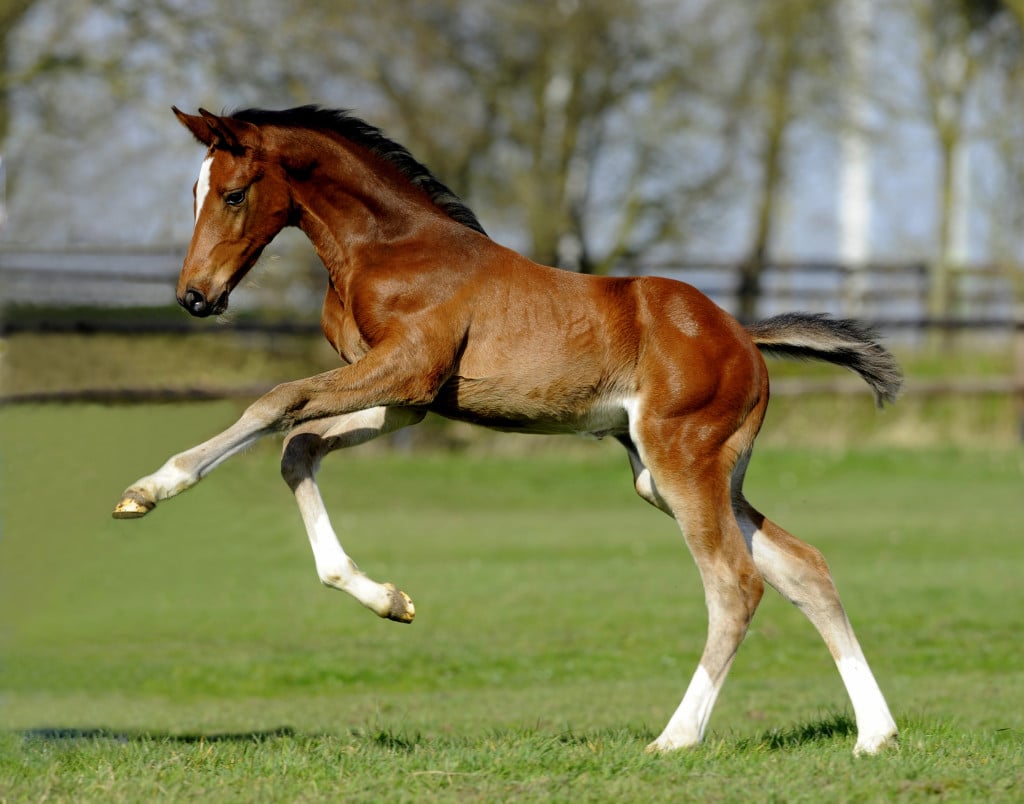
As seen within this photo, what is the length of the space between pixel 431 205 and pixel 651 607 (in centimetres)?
633

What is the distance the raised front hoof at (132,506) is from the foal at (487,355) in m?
0.66

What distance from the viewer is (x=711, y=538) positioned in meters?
5.97

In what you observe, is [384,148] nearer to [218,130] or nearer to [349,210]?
[349,210]

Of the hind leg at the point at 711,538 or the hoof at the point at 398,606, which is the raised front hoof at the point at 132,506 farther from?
the hind leg at the point at 711,538

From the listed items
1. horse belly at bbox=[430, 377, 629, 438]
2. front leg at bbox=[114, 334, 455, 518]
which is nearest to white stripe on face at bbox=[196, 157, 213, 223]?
front leg at bbox=[114, 334, 455, 518]

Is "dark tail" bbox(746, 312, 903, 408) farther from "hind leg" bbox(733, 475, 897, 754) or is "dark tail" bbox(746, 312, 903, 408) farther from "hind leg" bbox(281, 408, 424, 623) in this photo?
"hind leg" bbox(281, 408, 424, 623)

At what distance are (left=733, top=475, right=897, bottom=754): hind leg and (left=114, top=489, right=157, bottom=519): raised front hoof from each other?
2645mm

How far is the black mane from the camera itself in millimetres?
6324

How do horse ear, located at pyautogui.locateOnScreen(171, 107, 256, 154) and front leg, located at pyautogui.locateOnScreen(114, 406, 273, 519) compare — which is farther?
Answer: horse ear, located at pyautogui.locateOnScreen(171, 107, 256, 154)

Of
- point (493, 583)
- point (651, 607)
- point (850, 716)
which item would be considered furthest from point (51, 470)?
point (850, 716)

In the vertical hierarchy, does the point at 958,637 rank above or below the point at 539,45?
below

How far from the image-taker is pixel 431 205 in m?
6.33

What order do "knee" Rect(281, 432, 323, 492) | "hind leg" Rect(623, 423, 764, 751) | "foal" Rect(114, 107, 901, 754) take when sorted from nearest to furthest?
"foal" Rect(114, 107, 901, 754) → "hind leg" Rect(623, 423, 764, 751) → "knee" Rect(281, 432, 323, 492)

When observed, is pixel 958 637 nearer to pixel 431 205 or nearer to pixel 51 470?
pixel 431 205
